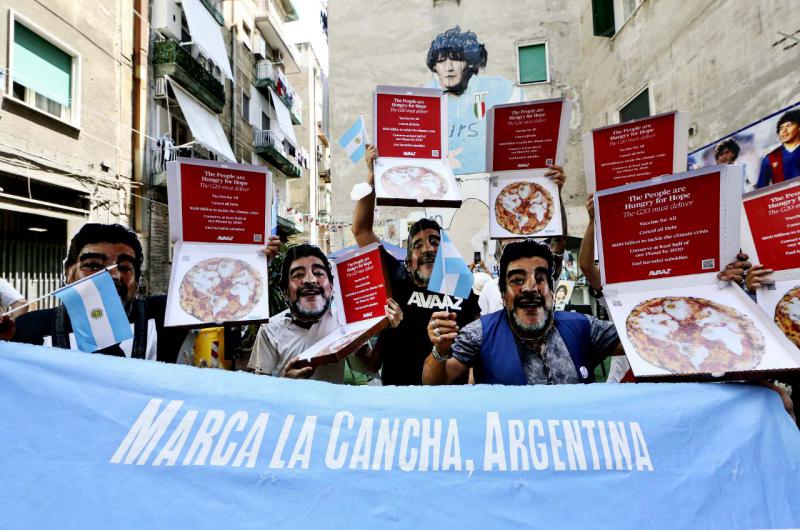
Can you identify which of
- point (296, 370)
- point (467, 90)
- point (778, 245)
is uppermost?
point (467, 90)

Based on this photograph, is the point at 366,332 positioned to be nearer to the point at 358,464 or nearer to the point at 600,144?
the point at 358,464

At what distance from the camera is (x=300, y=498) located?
148cm

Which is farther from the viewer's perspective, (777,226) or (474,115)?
(474,115)

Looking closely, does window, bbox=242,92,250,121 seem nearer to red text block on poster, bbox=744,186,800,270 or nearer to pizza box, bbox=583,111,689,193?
pizza box, bbox=583,111,689,193

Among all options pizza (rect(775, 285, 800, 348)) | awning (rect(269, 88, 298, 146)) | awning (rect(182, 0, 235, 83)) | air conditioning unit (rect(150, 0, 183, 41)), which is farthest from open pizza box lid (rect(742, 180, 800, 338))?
awning (rect(269, 88, 298, 146))

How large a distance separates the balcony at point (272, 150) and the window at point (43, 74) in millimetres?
11217

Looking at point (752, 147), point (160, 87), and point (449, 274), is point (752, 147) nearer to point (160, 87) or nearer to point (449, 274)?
point (449, 274)

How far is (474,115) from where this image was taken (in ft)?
46.8

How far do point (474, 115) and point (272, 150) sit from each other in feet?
38.3

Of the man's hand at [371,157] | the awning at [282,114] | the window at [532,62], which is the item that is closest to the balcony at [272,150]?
the awning at [282,114]

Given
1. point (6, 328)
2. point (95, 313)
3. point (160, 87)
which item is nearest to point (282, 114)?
point (160, 87)

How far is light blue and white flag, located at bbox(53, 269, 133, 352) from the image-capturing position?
1882mm

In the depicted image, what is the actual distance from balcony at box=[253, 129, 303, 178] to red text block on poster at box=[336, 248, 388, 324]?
841 inches

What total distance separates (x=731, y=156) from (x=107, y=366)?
13.6ft
